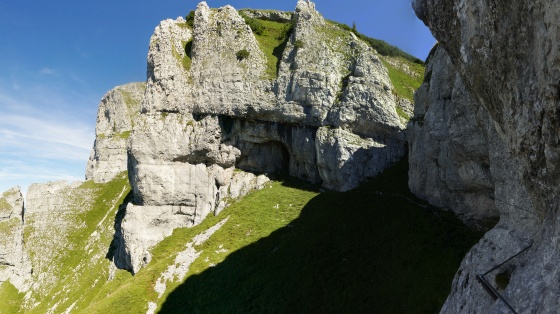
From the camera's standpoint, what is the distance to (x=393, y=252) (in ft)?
81.1

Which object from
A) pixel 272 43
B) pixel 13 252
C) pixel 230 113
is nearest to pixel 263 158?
pixel 230 113

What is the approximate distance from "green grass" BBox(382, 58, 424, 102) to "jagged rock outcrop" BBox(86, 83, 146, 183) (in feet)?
225

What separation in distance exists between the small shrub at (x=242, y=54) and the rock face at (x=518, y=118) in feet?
111

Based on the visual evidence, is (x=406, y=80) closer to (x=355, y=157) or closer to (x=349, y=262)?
(x=355, y=157)

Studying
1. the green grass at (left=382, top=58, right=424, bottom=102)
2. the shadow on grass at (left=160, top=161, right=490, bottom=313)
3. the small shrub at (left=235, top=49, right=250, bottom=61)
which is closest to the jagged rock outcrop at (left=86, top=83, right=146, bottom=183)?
the small shrub at (left=235, top=49, right=250, bottom=61)

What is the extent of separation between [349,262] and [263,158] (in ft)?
80.3

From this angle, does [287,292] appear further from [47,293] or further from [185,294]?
[47,293]

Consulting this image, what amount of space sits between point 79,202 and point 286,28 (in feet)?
184

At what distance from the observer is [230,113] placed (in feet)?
148

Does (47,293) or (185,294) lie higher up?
(185,294)

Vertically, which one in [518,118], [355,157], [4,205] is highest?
[518,118]

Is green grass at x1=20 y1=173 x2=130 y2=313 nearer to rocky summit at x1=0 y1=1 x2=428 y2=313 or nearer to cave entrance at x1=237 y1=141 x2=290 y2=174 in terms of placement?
rocky summit at x1=0 y1=1 x2=428 y2=313

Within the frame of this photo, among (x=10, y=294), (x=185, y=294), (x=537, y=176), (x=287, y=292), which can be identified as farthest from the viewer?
(x=10, y=294)

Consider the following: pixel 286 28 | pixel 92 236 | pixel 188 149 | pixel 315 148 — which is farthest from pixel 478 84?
pixel 92 236
